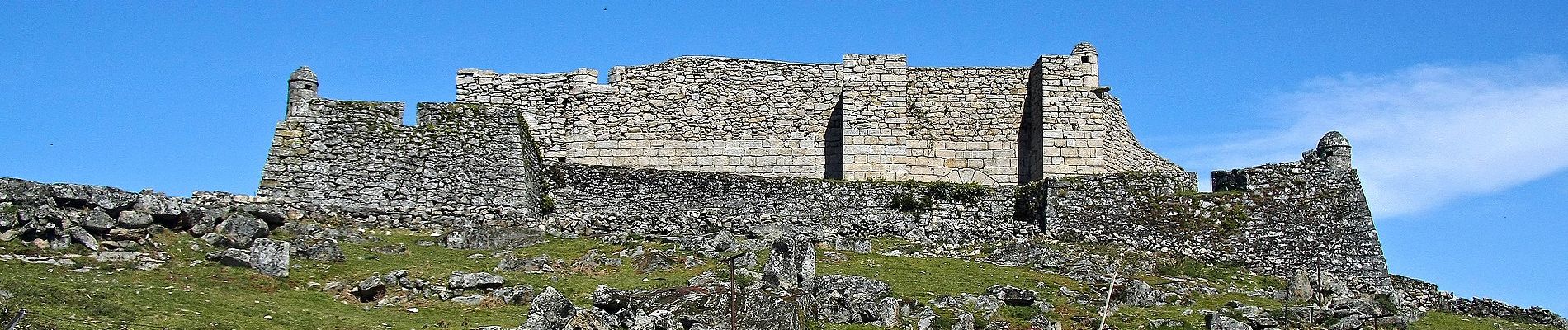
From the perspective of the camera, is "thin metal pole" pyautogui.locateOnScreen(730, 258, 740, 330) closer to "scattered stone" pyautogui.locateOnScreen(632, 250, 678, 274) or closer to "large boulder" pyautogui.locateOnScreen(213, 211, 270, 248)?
"scattered stone" pyautogui.locateOnScreen(632, 250, 678, 274)

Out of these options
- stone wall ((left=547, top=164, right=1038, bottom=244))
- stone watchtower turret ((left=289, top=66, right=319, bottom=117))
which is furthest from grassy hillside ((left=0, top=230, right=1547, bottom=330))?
stone watchtower turret ((left=289, top=66, right=319, bottom=117))

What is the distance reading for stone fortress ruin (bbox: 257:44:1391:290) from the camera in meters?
39.7

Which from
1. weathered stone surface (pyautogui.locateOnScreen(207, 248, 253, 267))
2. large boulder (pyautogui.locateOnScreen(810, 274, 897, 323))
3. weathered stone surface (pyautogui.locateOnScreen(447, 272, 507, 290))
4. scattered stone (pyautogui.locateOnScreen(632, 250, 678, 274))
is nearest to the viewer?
large boulder (pyautogui.locateOnScreen(810, 274, 897, 323))

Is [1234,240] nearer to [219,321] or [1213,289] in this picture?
[1213,289]

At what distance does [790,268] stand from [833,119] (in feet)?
40.5

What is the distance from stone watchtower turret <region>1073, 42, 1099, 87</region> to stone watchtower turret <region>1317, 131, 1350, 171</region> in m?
5.99

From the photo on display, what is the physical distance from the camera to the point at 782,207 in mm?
40156

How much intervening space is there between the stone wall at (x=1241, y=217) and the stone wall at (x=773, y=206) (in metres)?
1.16

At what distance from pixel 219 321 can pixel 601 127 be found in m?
17.8

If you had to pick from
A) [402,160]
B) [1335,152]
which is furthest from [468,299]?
[1335,152]

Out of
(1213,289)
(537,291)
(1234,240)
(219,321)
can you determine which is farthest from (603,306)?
(1234,240)

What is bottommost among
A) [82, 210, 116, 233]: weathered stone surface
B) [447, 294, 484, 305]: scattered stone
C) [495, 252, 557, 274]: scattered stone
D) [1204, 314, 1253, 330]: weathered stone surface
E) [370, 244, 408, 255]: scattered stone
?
[1204, 314, 1253, 330]: weathered stone surface

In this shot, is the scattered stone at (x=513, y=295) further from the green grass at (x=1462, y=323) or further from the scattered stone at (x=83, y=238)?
the green grass at (x=1462, y=323)

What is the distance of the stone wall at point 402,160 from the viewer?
39375mm
